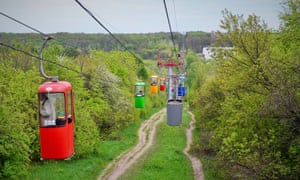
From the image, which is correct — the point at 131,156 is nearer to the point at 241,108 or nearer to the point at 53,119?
the point at 241,108

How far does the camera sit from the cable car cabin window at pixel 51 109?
472 inches

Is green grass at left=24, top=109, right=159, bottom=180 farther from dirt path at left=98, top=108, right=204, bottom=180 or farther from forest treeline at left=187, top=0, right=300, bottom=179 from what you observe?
forest treeline at left=187, top=0, right=300, bottom=179

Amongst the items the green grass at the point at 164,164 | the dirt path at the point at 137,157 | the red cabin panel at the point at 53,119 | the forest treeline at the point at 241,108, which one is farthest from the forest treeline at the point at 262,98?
the dirt path at the point at 137,157

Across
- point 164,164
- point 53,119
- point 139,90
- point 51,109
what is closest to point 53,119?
point 53,119

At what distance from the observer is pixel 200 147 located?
30906mm

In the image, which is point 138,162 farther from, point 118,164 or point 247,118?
point 247,118

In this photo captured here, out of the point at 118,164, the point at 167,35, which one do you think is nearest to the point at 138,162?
the point at 118,164

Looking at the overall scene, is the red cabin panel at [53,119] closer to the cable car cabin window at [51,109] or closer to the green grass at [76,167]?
the cable car cabin window at [51,109]

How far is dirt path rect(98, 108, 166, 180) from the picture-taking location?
2614 centimetres

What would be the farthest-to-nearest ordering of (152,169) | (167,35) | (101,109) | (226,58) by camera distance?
1. (167,35)
2. (101,109)
3. (152,169)
4. (226,58)

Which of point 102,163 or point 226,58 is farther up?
point 226,58

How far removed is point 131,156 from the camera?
31828 mm

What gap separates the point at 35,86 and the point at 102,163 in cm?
781

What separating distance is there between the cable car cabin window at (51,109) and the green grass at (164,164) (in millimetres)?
13959
